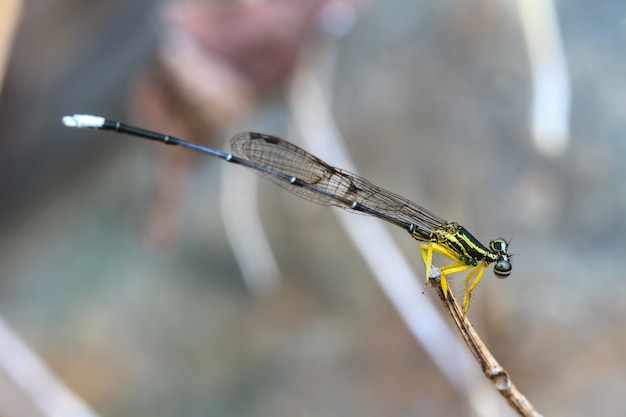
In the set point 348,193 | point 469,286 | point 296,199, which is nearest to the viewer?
point 469,286

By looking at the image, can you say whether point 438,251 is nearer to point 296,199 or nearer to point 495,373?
point 495,373

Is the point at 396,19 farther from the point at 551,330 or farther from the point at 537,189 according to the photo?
the point at 551,330

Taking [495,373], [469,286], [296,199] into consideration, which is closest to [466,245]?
[469,286]

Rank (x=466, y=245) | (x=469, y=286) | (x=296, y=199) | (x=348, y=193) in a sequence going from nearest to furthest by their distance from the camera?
(x=469, y=286)
(x=466, y=245)
(x=348, y=193)
(x=296, y=199)

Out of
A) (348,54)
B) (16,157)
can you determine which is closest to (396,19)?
(348,54)

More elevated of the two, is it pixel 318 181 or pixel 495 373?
pixel 318 181

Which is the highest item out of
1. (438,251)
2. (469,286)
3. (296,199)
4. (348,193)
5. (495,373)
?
(296,199)

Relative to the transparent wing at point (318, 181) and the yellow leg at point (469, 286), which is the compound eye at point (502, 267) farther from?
the transparent wing at point (318, 181)
